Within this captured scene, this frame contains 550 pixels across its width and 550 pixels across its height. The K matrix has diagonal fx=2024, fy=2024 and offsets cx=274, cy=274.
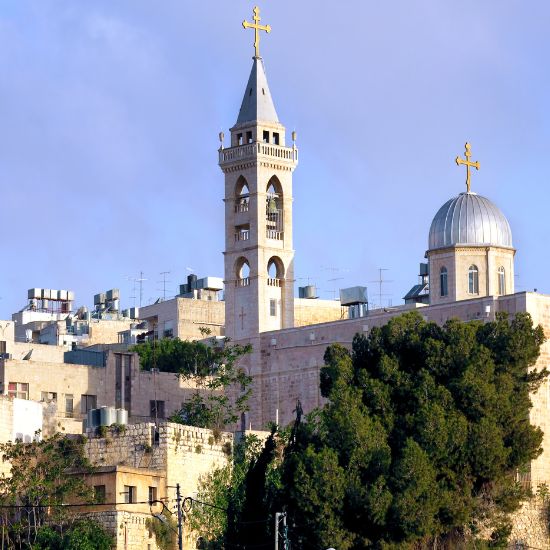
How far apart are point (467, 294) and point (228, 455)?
80.3ft

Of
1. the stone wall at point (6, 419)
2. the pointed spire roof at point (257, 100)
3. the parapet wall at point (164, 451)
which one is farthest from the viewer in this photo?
the pointed spire roof at point (257, 100)

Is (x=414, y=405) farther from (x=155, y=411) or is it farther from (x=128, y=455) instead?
(x=155, y=411)

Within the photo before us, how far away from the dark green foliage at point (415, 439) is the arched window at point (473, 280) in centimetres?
1741

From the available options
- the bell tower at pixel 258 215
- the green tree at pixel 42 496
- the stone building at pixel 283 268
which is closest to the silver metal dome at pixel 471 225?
the stone building at pixel 283 268

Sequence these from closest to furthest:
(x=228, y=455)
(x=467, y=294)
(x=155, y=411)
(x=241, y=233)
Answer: (x=228, y=455), (x=155, y=411), (x=467, y=294), (x=241, y=233)

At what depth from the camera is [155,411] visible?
72.4 m

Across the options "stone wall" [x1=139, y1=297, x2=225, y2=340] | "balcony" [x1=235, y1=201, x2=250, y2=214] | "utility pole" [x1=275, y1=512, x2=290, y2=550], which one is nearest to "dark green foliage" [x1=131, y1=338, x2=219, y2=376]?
"balcony" [x1=235, y1=201, x2=250, y2=214]

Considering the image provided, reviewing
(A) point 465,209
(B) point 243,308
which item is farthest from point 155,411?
(A) point 465,209

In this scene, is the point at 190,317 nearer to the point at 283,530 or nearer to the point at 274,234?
the point at 274,234

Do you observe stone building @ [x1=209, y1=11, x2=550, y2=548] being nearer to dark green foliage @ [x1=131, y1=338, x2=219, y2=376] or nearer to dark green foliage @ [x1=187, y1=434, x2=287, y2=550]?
dark green foliage @ [x1=131, y1=338, x2=219, y2=376]

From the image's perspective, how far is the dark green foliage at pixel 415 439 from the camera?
169ft

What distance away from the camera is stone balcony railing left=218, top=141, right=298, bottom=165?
271 ft

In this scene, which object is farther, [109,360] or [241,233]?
[241,233]

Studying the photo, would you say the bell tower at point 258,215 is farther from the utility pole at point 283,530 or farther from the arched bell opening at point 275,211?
the utility pole at point 283,530
